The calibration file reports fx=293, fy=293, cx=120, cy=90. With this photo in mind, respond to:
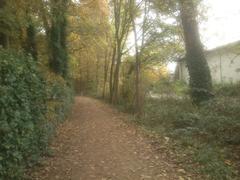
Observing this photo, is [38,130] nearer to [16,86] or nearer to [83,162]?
[83,162]

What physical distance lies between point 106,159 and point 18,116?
312 cm

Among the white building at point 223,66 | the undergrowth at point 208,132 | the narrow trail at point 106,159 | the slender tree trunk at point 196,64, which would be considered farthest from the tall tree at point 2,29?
the white building at point 223,66

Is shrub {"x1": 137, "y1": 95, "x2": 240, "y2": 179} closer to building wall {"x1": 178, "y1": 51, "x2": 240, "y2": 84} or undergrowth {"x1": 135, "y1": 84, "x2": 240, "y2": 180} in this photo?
undergrowth {"x1": 135, "y1": 84, "x2": 240, "y2": 180}

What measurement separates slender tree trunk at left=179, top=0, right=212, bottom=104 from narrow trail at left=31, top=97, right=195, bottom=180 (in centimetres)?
525

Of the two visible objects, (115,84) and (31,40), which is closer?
(31,40)

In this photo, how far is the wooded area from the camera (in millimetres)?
6051

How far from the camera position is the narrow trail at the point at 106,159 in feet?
22.4

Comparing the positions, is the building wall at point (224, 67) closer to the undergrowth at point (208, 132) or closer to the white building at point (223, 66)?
the white building at point (223, 66)

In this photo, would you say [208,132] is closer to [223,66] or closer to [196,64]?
[196,64]

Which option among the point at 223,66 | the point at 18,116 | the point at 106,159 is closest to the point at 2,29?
the point at 106,159

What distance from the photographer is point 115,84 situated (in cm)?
2514

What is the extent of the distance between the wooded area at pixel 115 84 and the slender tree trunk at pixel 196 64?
5 cm

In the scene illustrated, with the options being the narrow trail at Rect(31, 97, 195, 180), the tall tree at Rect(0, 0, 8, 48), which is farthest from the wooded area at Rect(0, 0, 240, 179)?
the narrow trail at Rect(31, 97, 195, 180)

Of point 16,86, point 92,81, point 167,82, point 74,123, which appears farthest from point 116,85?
point 92,81
